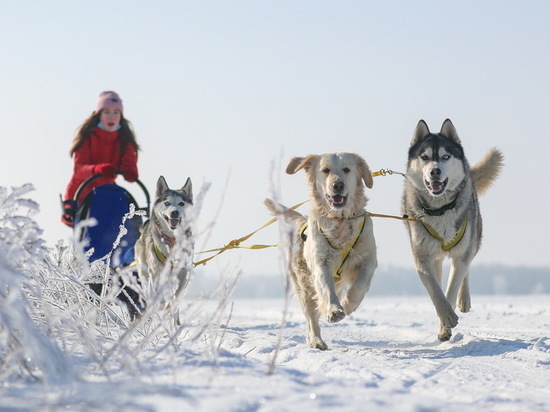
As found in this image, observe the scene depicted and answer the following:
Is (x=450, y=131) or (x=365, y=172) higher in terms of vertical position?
(x=450, y=131)

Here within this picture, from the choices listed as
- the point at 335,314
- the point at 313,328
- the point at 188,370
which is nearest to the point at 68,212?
the point at 313,328

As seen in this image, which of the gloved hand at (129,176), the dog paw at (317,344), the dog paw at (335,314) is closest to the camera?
the dog paw at (335,314)

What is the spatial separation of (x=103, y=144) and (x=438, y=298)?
3.50 metres

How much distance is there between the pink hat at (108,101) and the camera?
6898 millimetres

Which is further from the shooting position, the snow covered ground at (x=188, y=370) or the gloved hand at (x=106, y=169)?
the gloved hand at (x=106, y=169)

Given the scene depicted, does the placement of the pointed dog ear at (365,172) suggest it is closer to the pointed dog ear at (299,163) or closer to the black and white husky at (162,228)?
the pointed dog ear at (299,163)

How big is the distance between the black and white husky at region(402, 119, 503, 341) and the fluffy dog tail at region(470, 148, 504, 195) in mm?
732

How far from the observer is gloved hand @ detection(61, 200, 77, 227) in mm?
6561

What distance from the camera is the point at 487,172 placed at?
6297 millimetres

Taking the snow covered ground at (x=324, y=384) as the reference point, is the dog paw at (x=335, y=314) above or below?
above

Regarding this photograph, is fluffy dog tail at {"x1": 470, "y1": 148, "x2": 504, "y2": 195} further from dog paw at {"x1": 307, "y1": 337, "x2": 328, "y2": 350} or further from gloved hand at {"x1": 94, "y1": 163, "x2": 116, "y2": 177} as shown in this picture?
gloved hand at {"x1": 94, "y1": 163, "x2": 116, "y2": 177}

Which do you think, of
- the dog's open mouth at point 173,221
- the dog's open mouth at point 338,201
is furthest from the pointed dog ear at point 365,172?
the dog's open mouth at point 173,221

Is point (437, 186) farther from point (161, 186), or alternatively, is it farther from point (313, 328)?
point (161, 186)

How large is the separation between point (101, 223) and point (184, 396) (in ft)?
15.4
